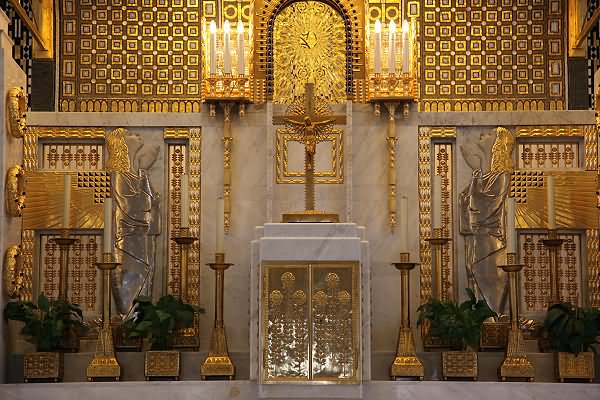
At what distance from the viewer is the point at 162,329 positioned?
9.19 meters

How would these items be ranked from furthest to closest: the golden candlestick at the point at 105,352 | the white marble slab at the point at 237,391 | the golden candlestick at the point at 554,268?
the golden candlestick at the point at 554,268, the golden candlestick at the point at 105,352, the white marble slab at the point at 237,391

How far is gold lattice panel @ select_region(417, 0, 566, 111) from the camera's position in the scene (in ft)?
34.9

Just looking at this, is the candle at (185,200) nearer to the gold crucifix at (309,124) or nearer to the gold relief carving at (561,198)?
the gold crucifix at (309,124)

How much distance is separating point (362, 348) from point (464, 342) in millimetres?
1187

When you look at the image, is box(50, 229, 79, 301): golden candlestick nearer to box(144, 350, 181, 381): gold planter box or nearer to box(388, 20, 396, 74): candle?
box(144, 350, 181, 381): gold planter box

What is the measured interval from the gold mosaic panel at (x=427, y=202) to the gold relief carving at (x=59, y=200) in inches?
122

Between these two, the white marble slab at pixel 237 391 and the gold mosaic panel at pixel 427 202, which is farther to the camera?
the gold mosaic panel at pixel 427 202

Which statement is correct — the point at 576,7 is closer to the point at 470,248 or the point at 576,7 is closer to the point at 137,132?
the point at 470,248

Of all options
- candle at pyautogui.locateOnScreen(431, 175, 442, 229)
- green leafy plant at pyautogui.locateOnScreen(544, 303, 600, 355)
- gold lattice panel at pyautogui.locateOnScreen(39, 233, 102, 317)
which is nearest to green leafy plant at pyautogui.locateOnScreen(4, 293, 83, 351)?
gold lattice panel at pyautogui.locateOnScreen(39, 233, 102, 317)

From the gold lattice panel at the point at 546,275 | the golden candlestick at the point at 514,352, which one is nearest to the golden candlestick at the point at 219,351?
the golden candlestick at the point at 514,352

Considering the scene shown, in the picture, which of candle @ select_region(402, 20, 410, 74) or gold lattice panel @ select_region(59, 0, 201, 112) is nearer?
candle @ select_region(402, 20, 410, 74)

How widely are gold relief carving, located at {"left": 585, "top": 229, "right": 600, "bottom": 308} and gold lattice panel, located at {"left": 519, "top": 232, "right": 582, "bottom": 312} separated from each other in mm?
101

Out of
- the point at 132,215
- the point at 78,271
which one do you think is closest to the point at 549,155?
the point at 132,215

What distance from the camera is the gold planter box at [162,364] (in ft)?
30.0
